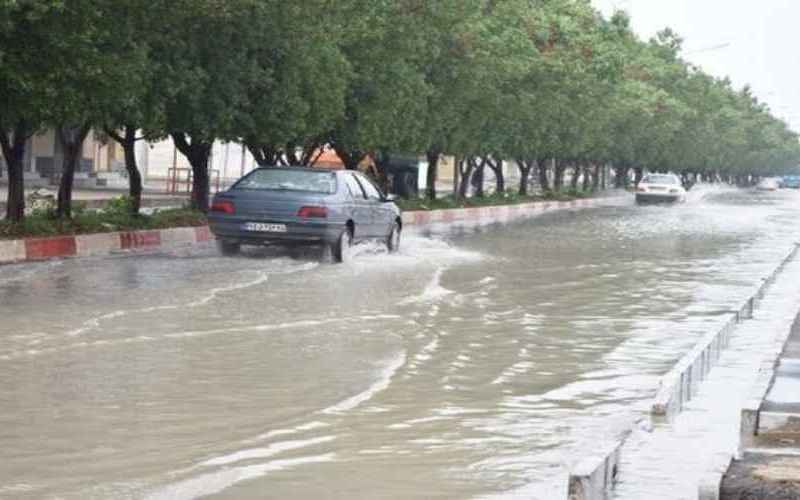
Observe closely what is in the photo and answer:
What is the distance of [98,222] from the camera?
86.2 ft

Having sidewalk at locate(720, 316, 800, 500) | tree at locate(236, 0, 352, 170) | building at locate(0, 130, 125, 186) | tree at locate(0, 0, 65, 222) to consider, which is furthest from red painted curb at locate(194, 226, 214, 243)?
building at locate(0, 130, 125, 186)

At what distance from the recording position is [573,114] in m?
64.4

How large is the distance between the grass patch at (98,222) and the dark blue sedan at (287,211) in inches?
90.3

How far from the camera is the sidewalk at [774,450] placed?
250 inches

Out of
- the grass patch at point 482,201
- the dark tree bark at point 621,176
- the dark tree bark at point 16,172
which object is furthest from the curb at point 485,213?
the dark tree bark at point 621,176

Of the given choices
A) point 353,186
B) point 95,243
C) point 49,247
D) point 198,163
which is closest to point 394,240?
point 353,186

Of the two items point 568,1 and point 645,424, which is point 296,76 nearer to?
point 645,424

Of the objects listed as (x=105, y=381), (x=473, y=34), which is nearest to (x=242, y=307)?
(x=105, y=381)

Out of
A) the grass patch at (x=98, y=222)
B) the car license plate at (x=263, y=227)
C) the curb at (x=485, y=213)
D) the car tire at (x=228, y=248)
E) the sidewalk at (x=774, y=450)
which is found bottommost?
the curb at (x=485, y=213)

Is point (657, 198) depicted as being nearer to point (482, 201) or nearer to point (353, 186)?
point (482, 201)

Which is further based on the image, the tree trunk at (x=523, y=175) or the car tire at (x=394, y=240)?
the tree trunk at (x=523, y=175)

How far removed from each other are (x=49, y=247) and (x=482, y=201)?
34332 millimetres

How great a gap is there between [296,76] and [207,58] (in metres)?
3.13

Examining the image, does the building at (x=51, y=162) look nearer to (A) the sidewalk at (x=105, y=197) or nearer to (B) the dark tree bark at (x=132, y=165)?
(A) the sidewalk at (x=105, y=197)
